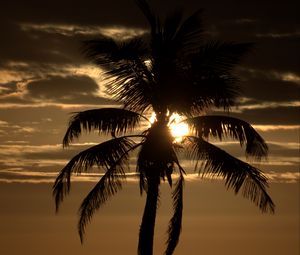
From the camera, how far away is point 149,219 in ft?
109

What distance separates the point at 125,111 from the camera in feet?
111

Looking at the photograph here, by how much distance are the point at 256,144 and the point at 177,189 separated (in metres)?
3.66

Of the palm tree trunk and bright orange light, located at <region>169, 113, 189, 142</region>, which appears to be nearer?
the palm tree trunk

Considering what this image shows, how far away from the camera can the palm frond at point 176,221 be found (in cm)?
3456

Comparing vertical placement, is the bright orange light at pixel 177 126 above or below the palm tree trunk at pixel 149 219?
above

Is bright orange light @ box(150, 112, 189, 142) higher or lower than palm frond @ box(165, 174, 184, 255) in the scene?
higher

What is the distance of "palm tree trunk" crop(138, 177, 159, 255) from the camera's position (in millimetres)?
33125

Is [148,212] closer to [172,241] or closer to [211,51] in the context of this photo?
[172,241]

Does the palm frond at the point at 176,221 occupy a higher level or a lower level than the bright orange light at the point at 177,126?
lower

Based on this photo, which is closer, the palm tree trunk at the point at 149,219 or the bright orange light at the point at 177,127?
the palm tree trunk at the point at 149,219

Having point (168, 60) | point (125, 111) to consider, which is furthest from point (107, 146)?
point (168, 60)

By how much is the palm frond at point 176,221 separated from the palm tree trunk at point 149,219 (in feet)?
5.15

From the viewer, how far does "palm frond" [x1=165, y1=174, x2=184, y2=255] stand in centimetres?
3456

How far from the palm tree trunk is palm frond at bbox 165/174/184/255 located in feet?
5.15
